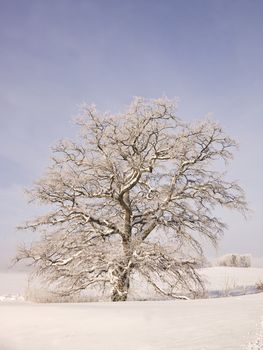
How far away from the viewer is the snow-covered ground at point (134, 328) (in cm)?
380

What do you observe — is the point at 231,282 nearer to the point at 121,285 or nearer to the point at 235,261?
the point at 121,285

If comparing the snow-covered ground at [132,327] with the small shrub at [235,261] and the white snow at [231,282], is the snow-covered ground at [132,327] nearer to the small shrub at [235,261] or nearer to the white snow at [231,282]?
the white snow at [231,282]

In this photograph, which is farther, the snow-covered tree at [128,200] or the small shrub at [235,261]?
the small shrub at [235,261]

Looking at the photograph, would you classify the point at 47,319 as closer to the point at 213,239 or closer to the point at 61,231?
the point at 61,231

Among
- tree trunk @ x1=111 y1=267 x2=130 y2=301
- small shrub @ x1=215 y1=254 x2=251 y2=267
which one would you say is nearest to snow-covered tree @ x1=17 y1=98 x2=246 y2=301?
tree trunk @ x1=111 y1=267 x2=130 y2=301

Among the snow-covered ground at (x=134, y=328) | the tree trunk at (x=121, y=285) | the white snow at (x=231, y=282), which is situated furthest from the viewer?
the white snow at (x=231, y=282)

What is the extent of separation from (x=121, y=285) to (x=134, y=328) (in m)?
8.35

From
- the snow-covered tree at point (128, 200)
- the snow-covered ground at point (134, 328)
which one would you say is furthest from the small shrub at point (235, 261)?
the snow-covered ground at point (134, 328)

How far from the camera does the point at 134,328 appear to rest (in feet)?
15.0

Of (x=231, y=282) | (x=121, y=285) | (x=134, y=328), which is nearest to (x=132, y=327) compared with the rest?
(x=134, y=328)

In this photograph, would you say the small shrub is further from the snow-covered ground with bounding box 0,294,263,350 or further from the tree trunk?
the snow-covered ground with bounding box 0,294,263,350

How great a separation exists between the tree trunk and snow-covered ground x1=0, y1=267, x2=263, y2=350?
21.7 ft

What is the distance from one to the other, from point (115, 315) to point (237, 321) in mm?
1523

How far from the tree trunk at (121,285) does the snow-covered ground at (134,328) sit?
6.61 metres
